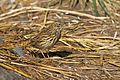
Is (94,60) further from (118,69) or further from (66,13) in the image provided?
(66,13)

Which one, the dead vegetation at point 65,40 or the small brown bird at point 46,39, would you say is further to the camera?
the small brown bird at point 46,39

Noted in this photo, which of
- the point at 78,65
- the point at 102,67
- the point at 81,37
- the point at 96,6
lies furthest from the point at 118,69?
the point at 96,6

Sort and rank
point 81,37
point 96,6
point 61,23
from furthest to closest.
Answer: point 96,6
point 61,23
point 81,37

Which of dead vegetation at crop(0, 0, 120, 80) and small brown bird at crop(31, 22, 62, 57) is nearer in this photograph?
dead vegetation at crop(0, 0, 120, 80)
